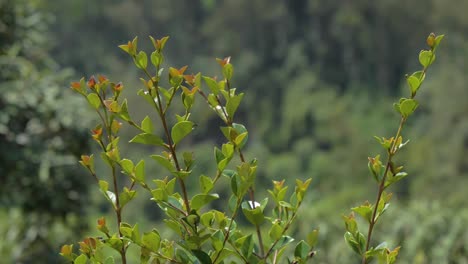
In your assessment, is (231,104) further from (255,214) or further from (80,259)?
(80,259)

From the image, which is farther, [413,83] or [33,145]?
[33,145]

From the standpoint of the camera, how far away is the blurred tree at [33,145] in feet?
17.4

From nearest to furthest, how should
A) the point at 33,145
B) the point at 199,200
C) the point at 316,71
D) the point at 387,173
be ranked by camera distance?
the point at 199,200, the point at 387,173, the point at 33,145, the point at 316,71

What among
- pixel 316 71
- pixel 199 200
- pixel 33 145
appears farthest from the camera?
pixel 316 71

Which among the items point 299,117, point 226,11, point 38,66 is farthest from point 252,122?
point 38,66

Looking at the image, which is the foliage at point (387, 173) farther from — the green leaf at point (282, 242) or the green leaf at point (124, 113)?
the green leaf at point (124, 113)

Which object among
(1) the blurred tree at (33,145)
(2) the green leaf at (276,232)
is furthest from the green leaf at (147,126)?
(1) the blurred tree at (33,145)

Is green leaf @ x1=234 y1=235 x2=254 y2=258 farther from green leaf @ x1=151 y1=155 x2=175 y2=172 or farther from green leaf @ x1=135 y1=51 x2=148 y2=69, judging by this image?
green leaf @ x1=135 y1=51 x2=148 y2=69

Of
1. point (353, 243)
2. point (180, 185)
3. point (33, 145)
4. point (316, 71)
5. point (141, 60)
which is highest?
point (141, 60)

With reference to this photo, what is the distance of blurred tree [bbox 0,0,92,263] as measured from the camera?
5.31 metres

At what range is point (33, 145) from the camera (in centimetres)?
532

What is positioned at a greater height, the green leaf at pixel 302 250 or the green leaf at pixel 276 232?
the green leaf at pixel 276 232

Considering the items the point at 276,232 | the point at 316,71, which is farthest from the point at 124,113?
the point at 316,71

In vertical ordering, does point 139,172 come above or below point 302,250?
above
